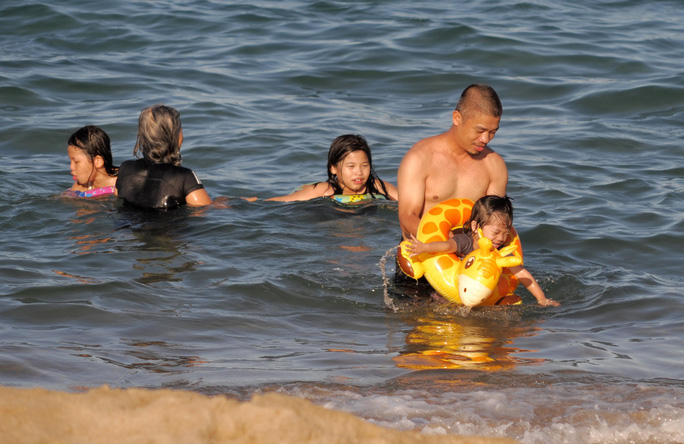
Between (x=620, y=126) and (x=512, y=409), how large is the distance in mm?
8871

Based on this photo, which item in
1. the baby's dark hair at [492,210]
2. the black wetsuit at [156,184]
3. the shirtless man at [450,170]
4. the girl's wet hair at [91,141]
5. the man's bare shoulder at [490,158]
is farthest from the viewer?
the girl's wet hair at [91,141]

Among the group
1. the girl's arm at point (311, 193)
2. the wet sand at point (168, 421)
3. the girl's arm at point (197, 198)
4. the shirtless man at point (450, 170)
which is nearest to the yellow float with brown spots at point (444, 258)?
the shirtless man at point (450, 170)

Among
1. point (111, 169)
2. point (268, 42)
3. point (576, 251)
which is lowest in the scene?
point (576, 251)

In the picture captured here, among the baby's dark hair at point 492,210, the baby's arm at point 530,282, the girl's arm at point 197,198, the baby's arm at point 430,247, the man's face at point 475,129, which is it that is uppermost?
the man's face at point 475,129

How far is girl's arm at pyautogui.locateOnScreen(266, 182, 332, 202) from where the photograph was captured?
29.7 feet

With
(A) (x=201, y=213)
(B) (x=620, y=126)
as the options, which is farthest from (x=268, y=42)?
(A) (x=201, y=213)

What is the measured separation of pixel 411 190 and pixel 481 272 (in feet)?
2.86

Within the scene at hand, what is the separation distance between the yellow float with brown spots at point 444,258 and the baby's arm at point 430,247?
0.05m

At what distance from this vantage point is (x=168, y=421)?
224cm

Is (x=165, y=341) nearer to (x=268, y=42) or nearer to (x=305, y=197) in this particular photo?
(x=305, y=197)

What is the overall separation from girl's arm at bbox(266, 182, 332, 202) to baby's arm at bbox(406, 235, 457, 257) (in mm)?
3060

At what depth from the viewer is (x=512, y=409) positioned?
405 cm

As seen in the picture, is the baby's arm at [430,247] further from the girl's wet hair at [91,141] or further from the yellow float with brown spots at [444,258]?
the girl's wet hair at [91,141]

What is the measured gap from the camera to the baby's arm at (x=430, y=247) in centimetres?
577
